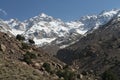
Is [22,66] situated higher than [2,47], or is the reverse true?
[2,47]

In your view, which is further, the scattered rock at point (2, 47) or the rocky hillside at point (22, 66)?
the scattered rock at point (2, 47)

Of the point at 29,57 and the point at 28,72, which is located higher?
the point at 29,57

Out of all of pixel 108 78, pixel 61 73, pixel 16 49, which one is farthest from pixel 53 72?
pixel 108 78

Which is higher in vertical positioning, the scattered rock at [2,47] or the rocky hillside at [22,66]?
the scattered rock at [2,47]

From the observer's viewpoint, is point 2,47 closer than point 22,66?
No

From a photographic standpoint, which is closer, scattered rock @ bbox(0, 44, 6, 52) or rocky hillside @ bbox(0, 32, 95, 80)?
rocky hillside @ bbox(0, 32, 95, 80)

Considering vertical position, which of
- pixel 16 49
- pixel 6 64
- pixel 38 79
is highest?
pixel 16 49

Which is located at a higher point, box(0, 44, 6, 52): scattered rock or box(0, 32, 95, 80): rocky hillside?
box(0, 44, 6, 52): scattered rock

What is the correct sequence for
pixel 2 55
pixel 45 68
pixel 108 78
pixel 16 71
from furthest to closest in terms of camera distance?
pixel 108 78 < pixel 45 68 < pixel 2 55 < pixel 16 71

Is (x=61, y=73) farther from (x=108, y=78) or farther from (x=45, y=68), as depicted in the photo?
(x=108, y=78)

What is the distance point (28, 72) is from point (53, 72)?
534 inches

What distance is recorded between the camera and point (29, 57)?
209ft

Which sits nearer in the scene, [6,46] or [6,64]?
[6,64]

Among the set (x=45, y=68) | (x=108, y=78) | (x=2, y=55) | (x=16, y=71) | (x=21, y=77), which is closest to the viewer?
(x=21, y=77)
